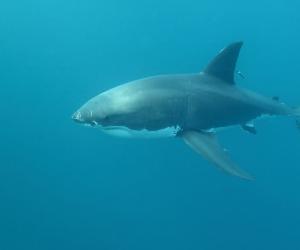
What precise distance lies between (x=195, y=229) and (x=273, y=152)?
3301 mm

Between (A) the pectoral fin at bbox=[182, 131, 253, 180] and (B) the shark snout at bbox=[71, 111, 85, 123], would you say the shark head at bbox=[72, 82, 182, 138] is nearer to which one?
(B) the shark snout at bbox=[71, 111, 85, 123]

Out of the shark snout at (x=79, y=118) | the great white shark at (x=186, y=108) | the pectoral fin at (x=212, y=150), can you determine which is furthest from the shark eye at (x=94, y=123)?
the pectoral fin at (x=212, y=150)

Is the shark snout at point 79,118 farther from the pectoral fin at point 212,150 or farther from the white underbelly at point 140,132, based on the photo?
the pectoral fin at point 212,150

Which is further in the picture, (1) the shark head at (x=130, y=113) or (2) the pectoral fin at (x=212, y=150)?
(1) the shark head at (x=130, y=113)

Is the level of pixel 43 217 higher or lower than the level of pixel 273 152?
lower

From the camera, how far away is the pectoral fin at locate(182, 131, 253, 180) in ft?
18.0

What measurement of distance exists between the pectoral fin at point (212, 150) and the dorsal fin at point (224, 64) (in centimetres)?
98

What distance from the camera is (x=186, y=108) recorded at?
6.35 meters

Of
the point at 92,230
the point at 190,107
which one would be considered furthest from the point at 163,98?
the point at 92,230

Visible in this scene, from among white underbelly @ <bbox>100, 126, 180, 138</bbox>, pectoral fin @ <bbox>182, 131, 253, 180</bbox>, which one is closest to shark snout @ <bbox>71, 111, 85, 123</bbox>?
white underbelly @ <bbox>100, 126, 180, 138</bbox>

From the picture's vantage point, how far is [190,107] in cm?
641

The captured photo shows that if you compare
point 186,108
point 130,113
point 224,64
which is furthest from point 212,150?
point 224,64

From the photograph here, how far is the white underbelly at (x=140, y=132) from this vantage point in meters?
5.80

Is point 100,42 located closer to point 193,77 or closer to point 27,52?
point 27,52
